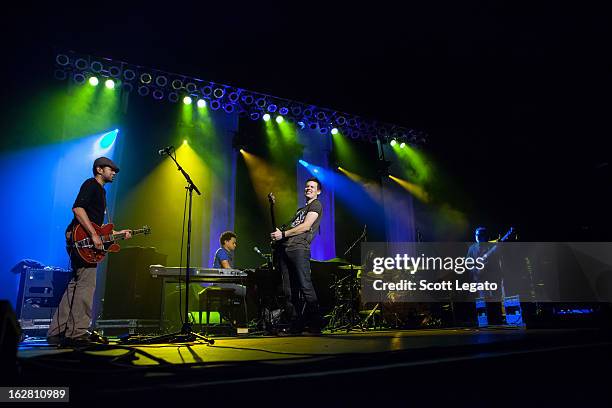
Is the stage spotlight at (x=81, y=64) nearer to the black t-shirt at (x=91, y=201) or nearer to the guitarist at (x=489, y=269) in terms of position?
the black t-shirt at (x=91, y=201)

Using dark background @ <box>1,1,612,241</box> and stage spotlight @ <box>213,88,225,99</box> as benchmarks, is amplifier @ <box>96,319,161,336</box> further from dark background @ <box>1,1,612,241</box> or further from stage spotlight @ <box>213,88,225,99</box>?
stage spotlight @ <box>213,88,225,99</box>

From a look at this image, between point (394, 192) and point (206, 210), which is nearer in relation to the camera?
point (206, 210)

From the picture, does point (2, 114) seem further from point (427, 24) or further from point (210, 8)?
point (427, 24)

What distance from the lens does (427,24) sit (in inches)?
251

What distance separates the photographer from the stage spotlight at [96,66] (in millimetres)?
7664

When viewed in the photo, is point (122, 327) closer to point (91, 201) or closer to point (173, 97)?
point (91, 201)

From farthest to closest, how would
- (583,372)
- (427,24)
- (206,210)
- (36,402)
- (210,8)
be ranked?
(206,210), (427,24), (210,8), (583,372), (36,402)

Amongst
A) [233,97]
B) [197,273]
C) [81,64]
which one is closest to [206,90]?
[233,97]

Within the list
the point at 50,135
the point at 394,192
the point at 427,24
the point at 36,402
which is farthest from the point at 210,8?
the point at 394,192

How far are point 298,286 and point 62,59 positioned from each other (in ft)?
20.2

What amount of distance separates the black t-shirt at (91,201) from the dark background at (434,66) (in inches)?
118

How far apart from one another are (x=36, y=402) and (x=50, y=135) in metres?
7.53

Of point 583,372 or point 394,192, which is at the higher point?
point 394,192

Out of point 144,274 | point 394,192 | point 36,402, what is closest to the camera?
point 36,402
